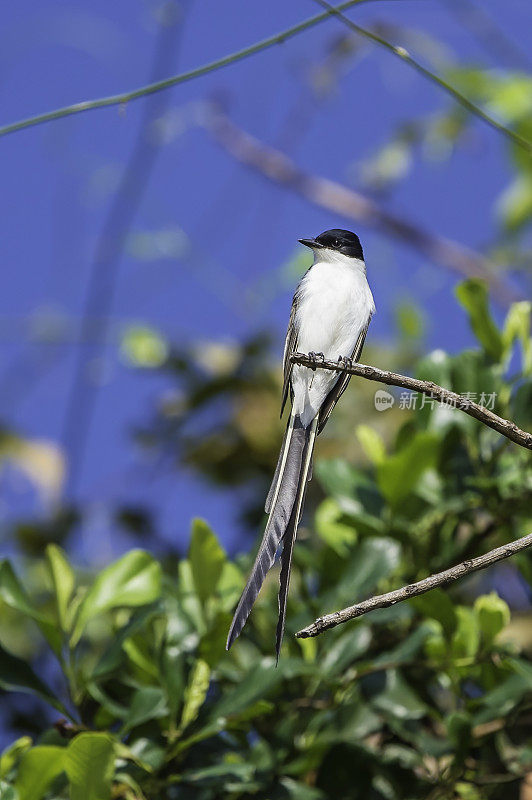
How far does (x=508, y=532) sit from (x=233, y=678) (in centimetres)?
68

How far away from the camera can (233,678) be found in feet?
6.53

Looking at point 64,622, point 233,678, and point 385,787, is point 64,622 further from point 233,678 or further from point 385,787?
point 385,787

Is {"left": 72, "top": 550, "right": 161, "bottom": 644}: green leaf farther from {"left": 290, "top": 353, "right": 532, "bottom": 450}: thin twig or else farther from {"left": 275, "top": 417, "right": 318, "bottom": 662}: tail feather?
{"left": 290, "top": 353, "right": 532, "bottom": 450}: thin twig

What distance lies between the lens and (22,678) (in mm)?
1814

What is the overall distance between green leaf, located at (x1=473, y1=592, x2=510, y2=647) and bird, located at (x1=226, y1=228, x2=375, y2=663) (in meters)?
0.45

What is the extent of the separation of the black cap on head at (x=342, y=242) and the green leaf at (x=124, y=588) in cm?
101

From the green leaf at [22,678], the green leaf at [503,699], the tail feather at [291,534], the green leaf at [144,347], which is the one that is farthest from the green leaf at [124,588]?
the green leaf at [144,347]

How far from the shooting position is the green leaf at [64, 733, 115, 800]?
1496mm

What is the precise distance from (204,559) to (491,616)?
580 mm

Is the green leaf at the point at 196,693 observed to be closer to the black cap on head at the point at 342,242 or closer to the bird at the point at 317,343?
the bird at the point at 317,343

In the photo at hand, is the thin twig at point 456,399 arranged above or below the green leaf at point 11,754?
above

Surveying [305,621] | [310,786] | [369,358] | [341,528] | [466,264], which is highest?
[466,264]

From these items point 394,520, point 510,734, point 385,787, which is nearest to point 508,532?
point 394,520

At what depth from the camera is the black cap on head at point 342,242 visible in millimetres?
2535
